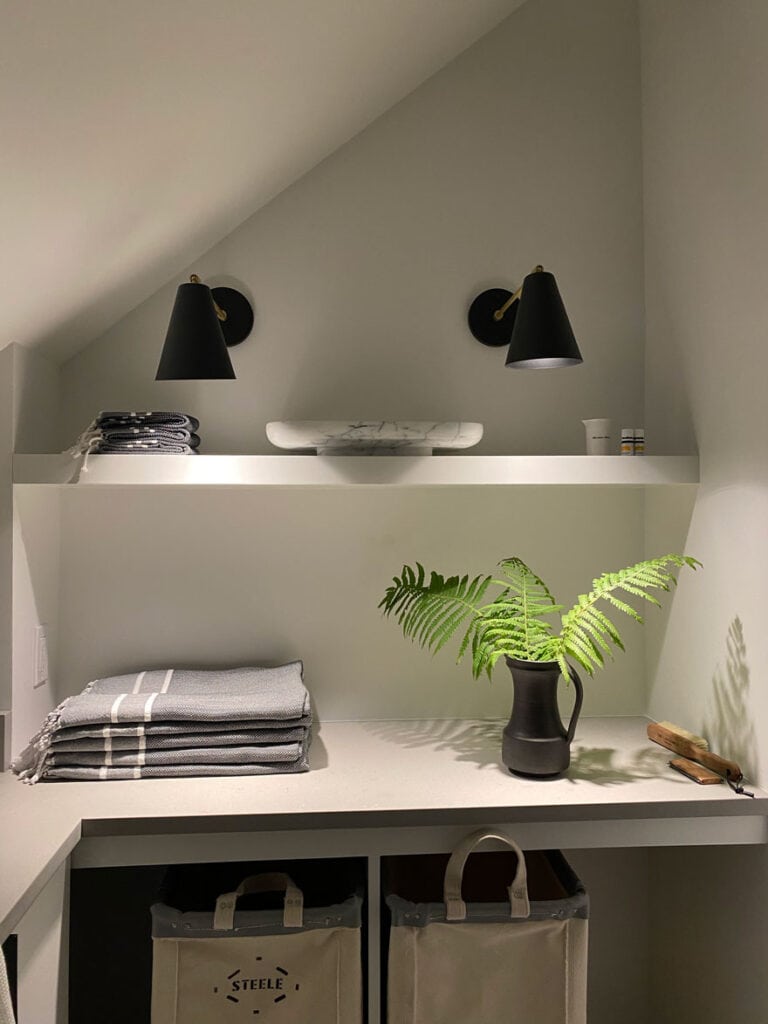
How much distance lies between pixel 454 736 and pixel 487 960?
0.55 metres

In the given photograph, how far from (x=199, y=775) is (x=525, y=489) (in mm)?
1071

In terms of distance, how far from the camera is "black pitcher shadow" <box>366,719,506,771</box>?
192 cm

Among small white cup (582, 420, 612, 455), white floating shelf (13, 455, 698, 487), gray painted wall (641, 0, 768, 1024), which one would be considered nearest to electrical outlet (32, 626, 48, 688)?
white floating shelf (13, 455, 698, 487)

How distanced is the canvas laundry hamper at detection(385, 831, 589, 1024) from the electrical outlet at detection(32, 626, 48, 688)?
3.19 ft

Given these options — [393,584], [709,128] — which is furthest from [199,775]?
[709,128]

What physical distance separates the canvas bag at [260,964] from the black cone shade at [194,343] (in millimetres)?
1042

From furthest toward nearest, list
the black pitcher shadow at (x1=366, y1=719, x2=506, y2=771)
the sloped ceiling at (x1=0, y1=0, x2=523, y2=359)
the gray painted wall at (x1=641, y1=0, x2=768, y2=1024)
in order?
the black pitcher shadow at (x1=366, y1=719, x2=506, y2=771)
the gray painted wall at (x1=641, y1=0, x2=768, y2=1024)
the sloped ceiling at (x1=0, y1=0, x2=523, y2=359)

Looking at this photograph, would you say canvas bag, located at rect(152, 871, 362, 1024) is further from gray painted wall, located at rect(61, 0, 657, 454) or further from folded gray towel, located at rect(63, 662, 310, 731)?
gray painted wall, located at rect(61, 0, 657, 454)

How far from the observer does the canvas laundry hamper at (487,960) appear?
5.28ft

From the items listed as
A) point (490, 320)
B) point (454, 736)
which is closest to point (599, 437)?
point (490, 320)

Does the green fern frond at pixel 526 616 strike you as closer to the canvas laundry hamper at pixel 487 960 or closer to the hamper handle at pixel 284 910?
the canvas laundry hamper at pixel 487 960

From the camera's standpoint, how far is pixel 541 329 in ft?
5.94

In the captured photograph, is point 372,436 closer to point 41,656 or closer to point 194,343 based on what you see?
point 194,343

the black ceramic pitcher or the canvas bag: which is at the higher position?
the black ceramic pitcher
